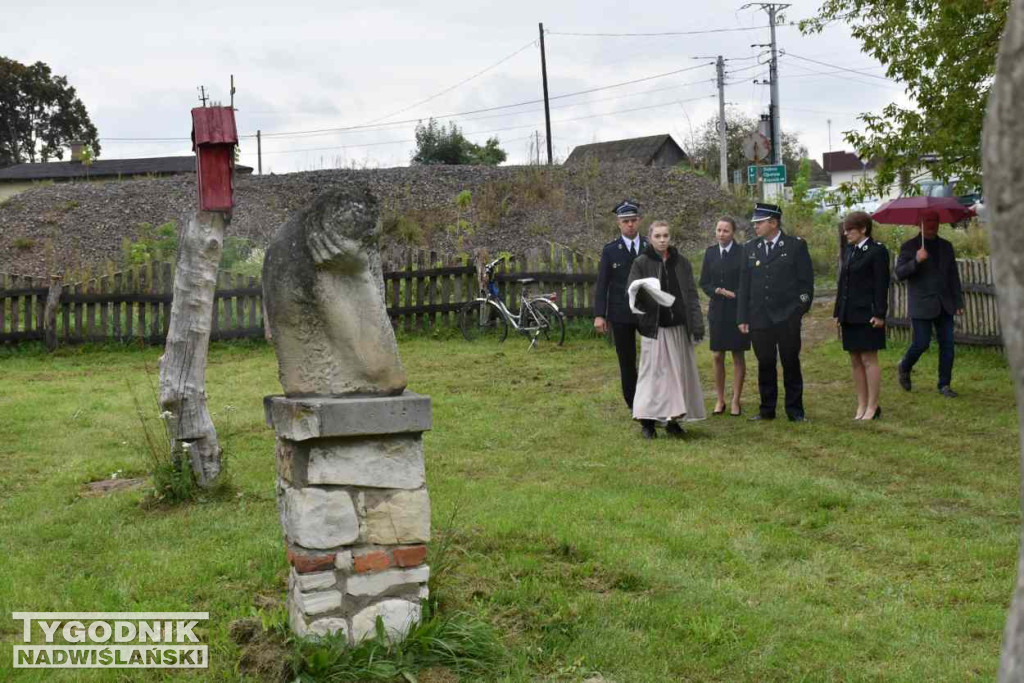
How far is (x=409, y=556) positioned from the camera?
455 centimetres

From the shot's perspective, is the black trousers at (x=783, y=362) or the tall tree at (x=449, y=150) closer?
the black trousers at (x=783, y=362)

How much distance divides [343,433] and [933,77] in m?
8.56

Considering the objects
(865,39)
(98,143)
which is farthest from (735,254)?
(98,143)

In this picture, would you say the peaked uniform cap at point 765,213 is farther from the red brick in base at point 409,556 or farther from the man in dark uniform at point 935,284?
the red brick in base at point 409,556

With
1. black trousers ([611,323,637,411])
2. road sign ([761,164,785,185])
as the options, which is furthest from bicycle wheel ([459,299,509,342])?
road sign ([761,164,785,185])

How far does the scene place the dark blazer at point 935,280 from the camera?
11.1 m

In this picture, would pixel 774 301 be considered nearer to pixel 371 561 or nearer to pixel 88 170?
pixel 371 561

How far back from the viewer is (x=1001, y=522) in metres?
6.64

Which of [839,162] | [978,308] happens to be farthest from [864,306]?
[839,162]

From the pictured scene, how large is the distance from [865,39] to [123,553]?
Answer: 344 inches

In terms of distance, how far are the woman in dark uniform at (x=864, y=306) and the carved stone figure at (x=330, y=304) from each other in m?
6.61

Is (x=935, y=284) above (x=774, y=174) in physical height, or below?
below

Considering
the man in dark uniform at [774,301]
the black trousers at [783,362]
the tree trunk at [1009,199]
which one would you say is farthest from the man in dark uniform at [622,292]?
the tree trunk at [1009,199]

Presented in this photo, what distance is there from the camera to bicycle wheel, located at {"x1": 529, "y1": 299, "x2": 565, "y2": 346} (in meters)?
16.1
